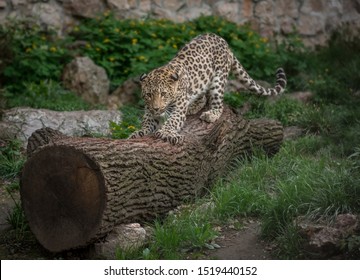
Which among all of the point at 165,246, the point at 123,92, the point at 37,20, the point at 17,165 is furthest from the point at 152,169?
the point at 37,20

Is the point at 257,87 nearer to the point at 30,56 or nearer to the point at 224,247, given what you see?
the point at 224,247

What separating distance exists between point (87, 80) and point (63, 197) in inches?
212

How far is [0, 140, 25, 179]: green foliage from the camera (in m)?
8.70

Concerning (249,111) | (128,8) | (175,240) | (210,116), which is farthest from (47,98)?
(175,240)

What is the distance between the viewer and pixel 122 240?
6742 mm

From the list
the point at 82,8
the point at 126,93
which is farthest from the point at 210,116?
the point at 82,8

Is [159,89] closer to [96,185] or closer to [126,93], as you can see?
[96,185]

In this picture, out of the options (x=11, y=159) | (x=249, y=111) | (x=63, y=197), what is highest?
(x=63, y=197)

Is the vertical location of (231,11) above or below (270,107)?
above

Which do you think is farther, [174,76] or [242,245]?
[174,76]

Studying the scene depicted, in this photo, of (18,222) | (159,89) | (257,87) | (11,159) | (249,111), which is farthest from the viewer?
(249,111)

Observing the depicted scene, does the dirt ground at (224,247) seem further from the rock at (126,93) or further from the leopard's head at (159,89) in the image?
the rock at (126,93)

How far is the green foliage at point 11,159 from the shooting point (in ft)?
28.6

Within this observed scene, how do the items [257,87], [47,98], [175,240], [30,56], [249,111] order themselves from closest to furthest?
[175,240] → [257,87] → [249,111] → [47,98] → [30,56]
